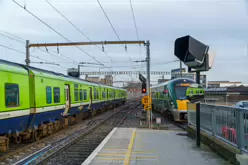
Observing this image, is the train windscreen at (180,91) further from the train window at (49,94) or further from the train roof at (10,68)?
the train roof at (10,68)

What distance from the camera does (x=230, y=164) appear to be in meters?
7.12

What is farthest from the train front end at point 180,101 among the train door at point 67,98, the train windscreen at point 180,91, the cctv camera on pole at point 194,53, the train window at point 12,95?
the train window at point 12,95

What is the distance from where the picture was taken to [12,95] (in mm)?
10109

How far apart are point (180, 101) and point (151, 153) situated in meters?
11.9

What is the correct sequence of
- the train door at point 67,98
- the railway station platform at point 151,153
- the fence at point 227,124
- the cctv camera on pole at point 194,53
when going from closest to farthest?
1. the fence at point 227,124
2. the railway station platform at point 151,153
3. the cctv camera on pole at point 194,53
4. the train door at point 67,98

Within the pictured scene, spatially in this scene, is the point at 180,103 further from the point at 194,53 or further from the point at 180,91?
the point at 194,53

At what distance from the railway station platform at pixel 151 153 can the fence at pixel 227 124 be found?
58cm

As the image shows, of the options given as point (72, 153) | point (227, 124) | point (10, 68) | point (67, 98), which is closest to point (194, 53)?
point (227, 124)

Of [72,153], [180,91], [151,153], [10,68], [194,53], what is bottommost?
[72,153]

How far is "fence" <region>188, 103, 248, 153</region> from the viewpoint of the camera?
6.70 metres

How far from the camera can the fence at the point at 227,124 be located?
6699 mm

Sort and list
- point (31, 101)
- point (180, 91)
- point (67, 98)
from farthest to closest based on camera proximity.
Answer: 1. point (180, 91)
2. point (67, 98)
3. point (31, 101)

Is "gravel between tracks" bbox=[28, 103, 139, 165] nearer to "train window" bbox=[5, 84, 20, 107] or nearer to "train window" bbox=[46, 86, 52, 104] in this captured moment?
"train window" bbox=[5, 84, 20, 107]

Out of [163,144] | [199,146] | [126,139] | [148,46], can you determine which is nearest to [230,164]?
[199,146]
